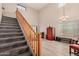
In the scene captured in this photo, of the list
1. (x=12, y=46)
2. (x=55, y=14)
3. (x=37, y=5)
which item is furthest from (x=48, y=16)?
(x=12, y=46)

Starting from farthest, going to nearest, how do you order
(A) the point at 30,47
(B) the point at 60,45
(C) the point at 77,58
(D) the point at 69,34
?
1. (A) the point at 30,47
2. (B) the point at 60,45
3. (D) the point at 69,34
4. (C) the point at 77,58

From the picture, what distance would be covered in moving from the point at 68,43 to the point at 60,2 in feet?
2.37

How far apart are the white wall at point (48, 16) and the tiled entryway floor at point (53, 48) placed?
0.32m

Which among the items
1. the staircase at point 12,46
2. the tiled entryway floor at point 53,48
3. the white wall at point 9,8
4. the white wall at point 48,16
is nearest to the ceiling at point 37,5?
the white wall at point 48,16

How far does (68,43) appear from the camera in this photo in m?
1.65

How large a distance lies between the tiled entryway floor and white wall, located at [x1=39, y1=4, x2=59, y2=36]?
322 millimetres

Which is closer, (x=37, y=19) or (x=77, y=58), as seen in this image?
(x=77, y=58)

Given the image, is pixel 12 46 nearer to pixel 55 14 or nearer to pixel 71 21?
pixel 55 14

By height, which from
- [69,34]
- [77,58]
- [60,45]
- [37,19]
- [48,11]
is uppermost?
[48,11]

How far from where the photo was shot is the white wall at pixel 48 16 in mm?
1678

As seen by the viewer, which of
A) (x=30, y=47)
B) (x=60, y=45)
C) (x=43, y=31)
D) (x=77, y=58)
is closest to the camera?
(x=77, y=58)

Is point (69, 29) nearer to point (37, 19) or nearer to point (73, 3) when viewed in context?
point (73, 3)

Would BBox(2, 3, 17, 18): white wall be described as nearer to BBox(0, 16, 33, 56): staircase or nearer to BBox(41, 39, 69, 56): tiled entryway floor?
BBox(0, 16, 33, 56): staircase

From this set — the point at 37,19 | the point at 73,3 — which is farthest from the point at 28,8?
the point at 73,3
